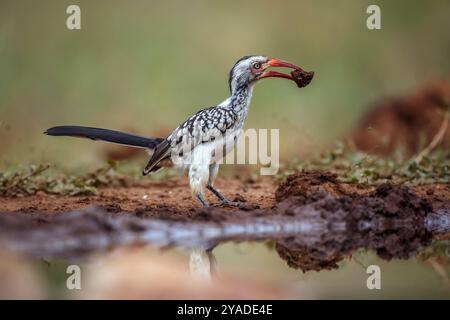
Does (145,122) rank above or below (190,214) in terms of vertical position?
above

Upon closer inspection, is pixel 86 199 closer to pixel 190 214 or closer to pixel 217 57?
pixel 190 214

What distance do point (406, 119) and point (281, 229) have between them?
6190mm

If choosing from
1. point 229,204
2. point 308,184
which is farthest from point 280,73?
point 229,204

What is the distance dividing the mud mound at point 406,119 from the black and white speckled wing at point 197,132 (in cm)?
456

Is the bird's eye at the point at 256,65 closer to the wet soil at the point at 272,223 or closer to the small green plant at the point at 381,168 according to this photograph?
the wet soil at the point at 272,223

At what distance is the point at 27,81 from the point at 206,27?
10.3 feet

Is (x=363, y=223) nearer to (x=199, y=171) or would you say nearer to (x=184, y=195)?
(x=199, y=171)

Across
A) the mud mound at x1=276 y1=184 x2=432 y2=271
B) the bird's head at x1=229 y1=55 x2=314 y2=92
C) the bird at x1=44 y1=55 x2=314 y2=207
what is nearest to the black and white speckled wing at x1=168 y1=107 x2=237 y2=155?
the bird at x1=44 y1=55 x2=314 y2=207

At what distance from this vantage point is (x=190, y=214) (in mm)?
5793

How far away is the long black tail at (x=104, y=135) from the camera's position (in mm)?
6398

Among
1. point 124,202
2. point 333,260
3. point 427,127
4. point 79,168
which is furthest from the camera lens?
point 427,127

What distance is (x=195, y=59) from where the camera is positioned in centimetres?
1263

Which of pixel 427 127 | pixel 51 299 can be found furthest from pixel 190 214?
pixel 427 127

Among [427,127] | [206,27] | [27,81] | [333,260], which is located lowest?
[333,260]
